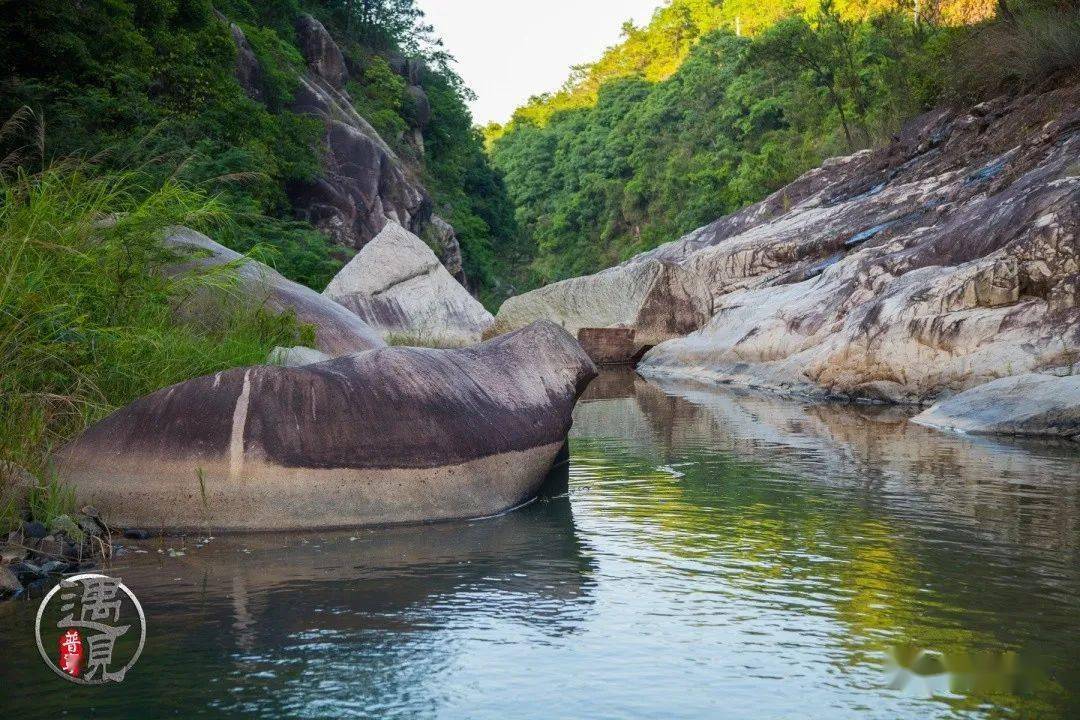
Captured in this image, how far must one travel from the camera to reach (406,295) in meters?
22.9

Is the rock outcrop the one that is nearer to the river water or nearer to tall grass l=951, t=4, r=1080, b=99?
tall grass l=951, t=4, r=1080, b=99

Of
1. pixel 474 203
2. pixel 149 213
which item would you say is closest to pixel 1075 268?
pixel 149 213

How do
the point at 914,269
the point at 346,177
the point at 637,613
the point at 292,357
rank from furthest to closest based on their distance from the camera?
the point at 346,177
the point at 914,269
the point at 292,357
the point at 637,613

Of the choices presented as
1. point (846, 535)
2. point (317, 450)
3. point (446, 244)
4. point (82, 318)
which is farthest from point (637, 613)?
point (446, 244)

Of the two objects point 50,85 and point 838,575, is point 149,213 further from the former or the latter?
point 50,85

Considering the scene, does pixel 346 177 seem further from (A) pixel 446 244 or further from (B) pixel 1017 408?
(B) pixel 1017 408

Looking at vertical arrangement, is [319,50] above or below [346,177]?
above

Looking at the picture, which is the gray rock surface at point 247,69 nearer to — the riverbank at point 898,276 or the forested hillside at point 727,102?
the riverbank at point 898,276

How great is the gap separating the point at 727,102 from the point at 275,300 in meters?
50.4

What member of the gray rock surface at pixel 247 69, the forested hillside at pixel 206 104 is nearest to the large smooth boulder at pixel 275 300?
the forested hillside at pixel 206 104

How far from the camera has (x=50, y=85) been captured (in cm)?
1506

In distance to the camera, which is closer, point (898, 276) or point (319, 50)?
point (898, 276)

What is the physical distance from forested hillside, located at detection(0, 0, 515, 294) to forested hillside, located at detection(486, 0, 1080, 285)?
1307 centimetres

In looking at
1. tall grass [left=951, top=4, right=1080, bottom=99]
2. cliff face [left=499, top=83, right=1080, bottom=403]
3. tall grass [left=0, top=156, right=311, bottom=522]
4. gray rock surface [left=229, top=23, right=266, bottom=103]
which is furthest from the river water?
gray rock surface [left=229, top=23, right=266, bottom=103]
